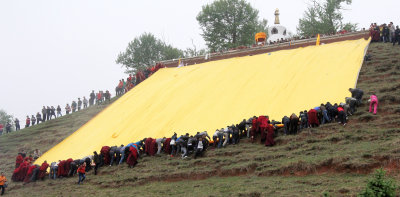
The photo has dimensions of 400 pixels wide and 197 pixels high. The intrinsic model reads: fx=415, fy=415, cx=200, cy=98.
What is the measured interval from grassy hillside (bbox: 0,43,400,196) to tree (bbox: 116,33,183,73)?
28.7 metres

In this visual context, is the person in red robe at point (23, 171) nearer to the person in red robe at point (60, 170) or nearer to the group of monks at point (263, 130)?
the person in red robe at point (60, 170)

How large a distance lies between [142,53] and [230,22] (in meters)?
10.9

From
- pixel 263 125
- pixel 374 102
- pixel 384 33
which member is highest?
pixel 384 33

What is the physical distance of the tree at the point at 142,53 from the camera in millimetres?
45531

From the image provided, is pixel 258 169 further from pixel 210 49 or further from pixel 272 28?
pixel 210 49

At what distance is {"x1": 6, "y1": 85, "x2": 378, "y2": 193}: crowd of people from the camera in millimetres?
15203

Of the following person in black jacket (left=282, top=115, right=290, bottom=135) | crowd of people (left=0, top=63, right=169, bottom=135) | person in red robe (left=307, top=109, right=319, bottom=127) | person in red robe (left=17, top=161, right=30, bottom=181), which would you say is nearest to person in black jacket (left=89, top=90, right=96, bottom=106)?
crowd of people (left=0, top=63, right=169, bottom=135)

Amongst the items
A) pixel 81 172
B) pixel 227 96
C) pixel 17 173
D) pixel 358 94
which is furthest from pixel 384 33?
pixel 17 173

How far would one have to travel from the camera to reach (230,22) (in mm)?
40594

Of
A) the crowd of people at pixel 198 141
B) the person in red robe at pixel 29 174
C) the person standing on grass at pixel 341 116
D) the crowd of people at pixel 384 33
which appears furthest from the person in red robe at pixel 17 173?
the crowd of people at pixel 384 33

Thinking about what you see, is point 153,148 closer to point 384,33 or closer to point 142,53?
point 384,33

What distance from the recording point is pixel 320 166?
1174 centimetres

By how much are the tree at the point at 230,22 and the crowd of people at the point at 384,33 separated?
18.1m

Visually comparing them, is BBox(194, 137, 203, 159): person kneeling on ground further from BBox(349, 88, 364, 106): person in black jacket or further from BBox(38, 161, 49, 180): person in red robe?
BBox(38, 161, 49, 180): person in red robe
